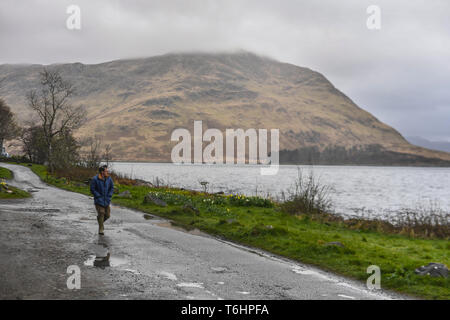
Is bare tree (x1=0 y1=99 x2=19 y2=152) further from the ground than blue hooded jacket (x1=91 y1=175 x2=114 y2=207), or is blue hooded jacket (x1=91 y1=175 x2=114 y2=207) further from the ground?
bare tree (x1=0 y1=99 x2=19 y2=152)

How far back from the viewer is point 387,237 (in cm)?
2075

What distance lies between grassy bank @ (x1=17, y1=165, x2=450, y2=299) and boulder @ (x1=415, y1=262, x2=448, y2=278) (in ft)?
0.85

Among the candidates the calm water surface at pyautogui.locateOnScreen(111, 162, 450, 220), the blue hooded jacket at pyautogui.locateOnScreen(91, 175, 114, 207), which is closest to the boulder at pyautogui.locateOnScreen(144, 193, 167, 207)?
the calm water surface at pyautogui.locateOnScreen(111, 162, 450, 220)

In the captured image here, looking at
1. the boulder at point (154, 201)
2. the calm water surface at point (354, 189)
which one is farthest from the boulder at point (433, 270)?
the boulder at point (154, 201)

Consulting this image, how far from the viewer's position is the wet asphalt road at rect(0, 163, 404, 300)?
851 centimetres

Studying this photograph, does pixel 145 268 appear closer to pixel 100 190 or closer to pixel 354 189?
pixel 100 190

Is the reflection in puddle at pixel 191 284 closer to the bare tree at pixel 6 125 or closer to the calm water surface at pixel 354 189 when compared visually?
the calm water surface at pixel 354 189

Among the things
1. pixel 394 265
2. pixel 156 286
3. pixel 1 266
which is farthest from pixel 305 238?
pixel 1 266

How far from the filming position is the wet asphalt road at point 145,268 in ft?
27.9

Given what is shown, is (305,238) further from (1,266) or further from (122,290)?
(1,266)

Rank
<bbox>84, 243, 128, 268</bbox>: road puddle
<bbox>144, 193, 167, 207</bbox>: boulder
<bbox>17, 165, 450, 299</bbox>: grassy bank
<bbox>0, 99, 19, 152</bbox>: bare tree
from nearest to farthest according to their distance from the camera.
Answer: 1. <bbox>84, 243, 128, 268</bbox>: road puddle
2. <bbox>17, 165, 450, 299</bbox>: grassy bank
3. <bbox>144, 193, 167, 207</bbox>: boulder
4. <bbox>0, 99, 19, 152</bbox>: bare tree

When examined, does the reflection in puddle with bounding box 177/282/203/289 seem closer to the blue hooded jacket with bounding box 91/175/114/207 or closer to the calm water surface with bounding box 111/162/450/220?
the blue hooded jacket with bounding box 91/175/114/207
